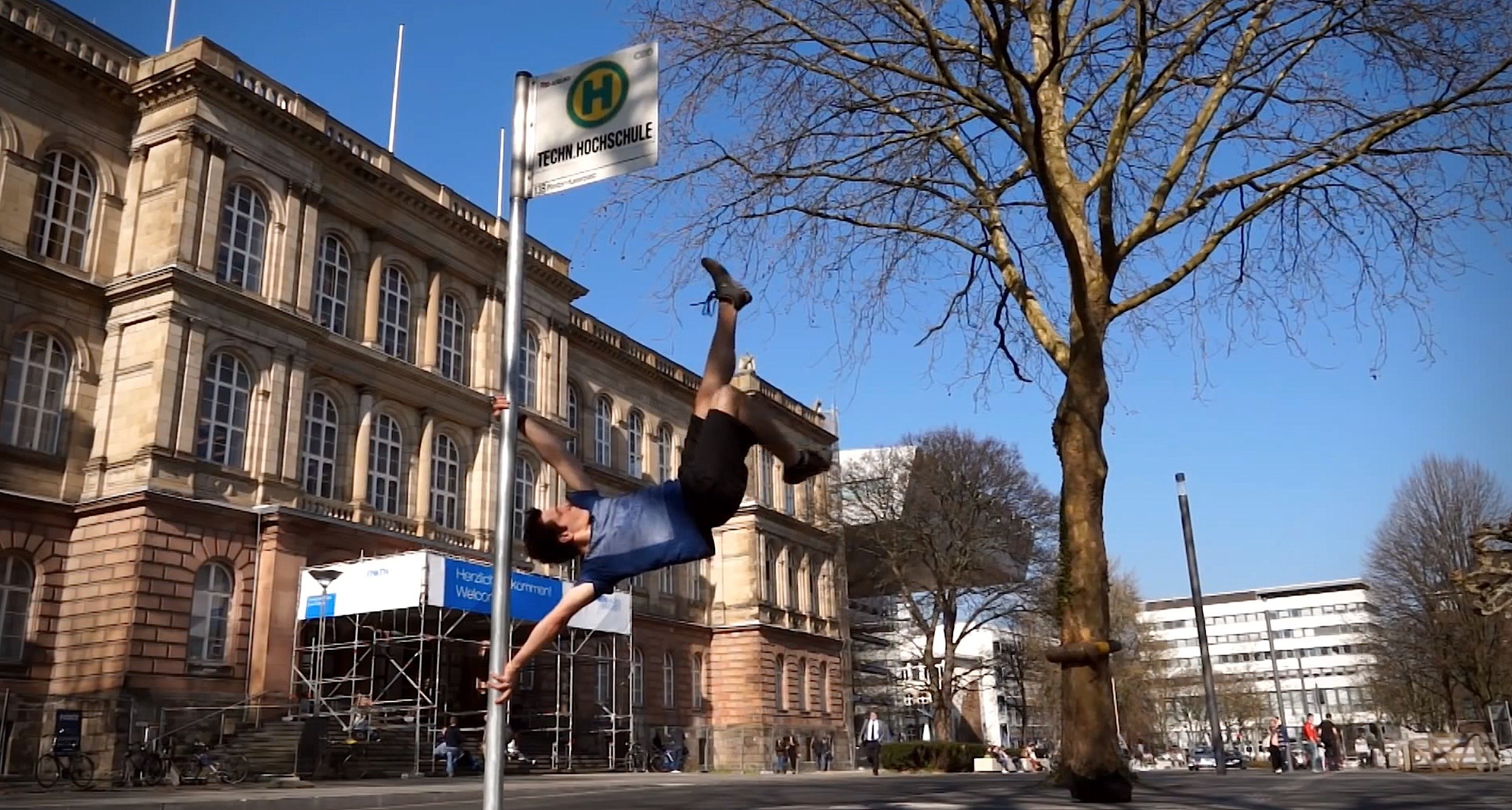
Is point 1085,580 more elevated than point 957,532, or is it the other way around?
point 957,532

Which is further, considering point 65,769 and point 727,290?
point 65,769

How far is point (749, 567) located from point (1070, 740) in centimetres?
4498

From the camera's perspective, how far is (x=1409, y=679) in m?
46.3

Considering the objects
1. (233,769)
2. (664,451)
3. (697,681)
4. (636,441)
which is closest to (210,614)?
(233,769)

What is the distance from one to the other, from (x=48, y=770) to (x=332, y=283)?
15.4m

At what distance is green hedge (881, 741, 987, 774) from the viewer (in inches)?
1522

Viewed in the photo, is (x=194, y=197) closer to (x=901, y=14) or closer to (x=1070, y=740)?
(x=901, y=14)

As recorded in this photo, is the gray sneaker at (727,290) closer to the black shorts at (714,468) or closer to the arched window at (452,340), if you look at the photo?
the black shorts at (714,468)

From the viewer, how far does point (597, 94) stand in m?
5.95

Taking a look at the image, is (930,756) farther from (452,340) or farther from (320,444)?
(320,444)

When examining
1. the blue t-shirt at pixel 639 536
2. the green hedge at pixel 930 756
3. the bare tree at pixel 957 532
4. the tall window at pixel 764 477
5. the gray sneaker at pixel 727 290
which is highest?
the tall window at pixel 764 477

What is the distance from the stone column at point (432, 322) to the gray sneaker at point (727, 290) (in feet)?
106

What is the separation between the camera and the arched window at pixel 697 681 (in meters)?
50.6

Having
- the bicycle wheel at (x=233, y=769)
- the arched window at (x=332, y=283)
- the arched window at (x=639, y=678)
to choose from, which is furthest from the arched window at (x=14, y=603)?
the arched window at (x=639, y=678)
